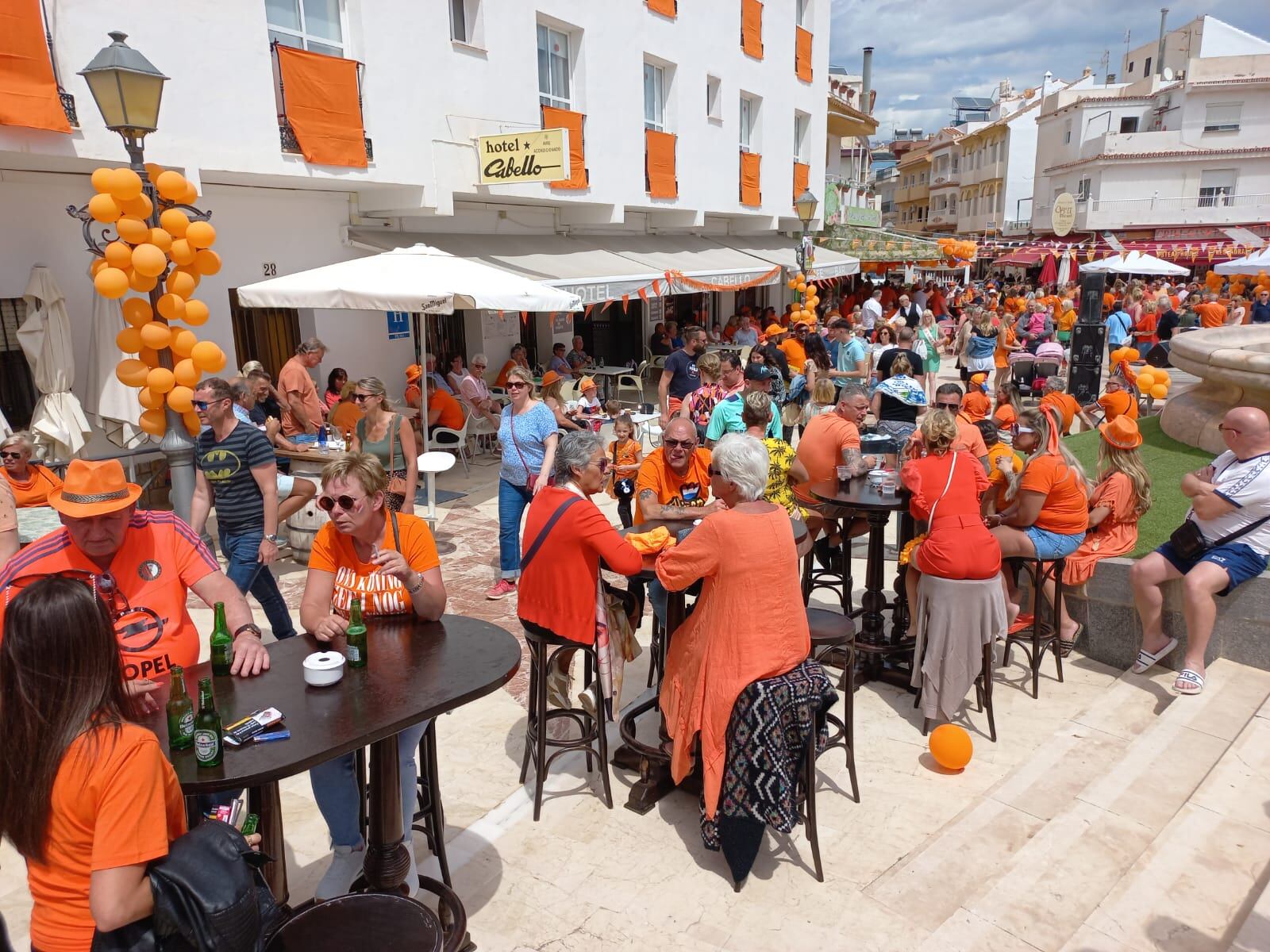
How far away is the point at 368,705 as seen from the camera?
8.63 feet

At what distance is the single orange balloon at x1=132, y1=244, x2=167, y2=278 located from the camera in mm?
5504

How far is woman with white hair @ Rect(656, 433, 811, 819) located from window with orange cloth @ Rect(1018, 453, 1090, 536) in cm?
242

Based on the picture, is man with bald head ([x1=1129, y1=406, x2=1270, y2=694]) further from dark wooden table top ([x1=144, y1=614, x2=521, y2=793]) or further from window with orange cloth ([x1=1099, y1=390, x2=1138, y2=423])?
dark wooden table top ([x1=144, y1=614, x2=521, y2=793])

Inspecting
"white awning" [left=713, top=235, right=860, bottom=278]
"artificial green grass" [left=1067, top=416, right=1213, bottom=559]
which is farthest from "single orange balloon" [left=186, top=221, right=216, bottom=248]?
"white awning" [left=713, top=235, right=860, bottom=278]

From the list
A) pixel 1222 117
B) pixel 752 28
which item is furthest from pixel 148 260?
pixel 1222 117

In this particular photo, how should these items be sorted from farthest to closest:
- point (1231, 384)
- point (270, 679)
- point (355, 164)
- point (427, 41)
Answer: point (427, 41)
point (355, 164)
point (1231, 384)
point (270, 679)

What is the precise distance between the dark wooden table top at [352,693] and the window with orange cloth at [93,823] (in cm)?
38

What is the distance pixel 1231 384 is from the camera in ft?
25.6

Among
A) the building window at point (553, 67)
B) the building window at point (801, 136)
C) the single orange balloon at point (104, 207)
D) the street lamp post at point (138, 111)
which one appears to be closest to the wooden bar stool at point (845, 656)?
the street lamp post at point (138, 111)

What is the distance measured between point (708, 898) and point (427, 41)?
1101 centimetres

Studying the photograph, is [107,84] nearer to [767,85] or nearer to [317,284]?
[317,284]

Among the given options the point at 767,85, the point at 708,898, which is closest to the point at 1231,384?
the point at 708,898

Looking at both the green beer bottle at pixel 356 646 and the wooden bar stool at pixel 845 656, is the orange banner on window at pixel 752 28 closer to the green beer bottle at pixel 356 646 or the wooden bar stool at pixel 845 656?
the wooden bar stool at pixel 845 656

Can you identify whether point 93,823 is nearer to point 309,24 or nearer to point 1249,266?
point 309,24
